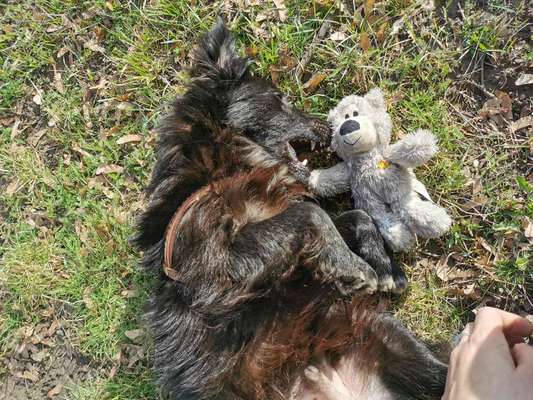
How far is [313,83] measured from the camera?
12.3 ft

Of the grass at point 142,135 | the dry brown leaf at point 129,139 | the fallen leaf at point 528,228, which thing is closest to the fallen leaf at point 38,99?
the grass at point 142,135

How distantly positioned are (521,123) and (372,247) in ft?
4.26

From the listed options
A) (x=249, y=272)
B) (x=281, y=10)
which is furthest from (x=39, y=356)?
(x=281, y=10)

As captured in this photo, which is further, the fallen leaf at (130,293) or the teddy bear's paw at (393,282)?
the fallen leaf at (130,293)

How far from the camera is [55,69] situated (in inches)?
176

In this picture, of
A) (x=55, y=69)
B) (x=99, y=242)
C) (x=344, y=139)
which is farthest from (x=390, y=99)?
(x=55, y=69)

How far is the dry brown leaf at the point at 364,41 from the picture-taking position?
3662 mm

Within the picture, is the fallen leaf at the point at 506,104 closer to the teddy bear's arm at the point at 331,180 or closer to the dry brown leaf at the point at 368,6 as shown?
the dry brown leaf at the point at 368,6

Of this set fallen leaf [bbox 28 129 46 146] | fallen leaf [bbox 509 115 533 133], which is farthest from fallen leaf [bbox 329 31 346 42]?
fallen leaf [bbox 28 129 46 146]

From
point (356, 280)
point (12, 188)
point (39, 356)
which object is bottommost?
point (39, 356)

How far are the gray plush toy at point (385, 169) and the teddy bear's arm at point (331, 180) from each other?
0.16 ft

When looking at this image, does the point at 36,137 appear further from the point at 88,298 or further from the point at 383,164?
the point at 383,164

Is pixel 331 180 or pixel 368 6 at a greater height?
pixel 368 6

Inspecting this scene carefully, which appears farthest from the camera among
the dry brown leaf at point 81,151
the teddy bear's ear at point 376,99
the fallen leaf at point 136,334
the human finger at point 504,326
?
the dry brown leaf at point 81,151
